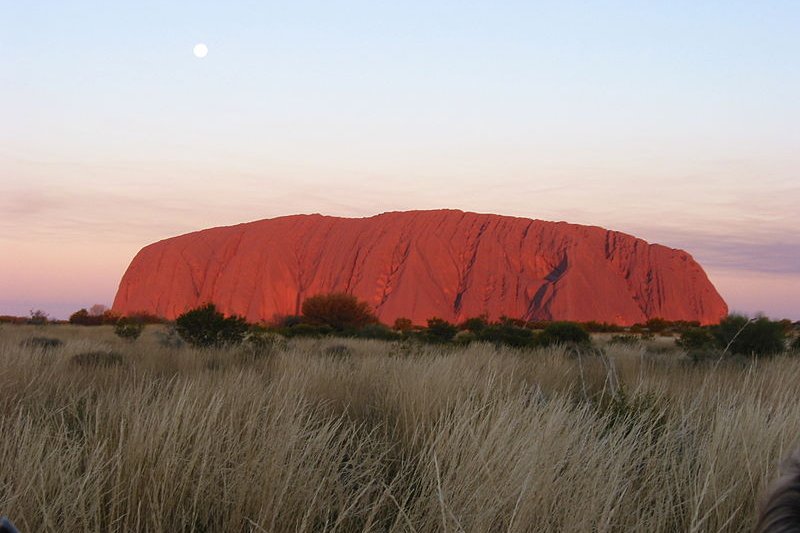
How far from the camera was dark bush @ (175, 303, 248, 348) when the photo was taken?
54.2 feet

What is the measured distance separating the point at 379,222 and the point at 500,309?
19630 mm

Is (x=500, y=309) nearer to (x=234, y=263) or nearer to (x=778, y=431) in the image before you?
(x=234, y=263)

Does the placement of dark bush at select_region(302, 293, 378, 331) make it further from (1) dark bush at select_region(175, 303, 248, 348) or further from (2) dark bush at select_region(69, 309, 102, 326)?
(1) dark bush at select_region(175, 303, 248, 348)

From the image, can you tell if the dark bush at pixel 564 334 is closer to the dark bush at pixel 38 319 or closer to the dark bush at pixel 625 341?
the dark bush at pixel 625 341

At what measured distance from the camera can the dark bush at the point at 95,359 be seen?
9.97 m

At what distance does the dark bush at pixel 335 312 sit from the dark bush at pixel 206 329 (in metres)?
21.5

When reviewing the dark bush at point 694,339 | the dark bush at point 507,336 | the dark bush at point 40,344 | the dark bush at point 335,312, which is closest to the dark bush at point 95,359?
the dark bush at point 40,344

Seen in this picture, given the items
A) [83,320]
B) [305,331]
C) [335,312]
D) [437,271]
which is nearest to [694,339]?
[305,331]

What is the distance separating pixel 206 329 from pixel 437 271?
167ft

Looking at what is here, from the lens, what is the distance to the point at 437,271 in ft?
219

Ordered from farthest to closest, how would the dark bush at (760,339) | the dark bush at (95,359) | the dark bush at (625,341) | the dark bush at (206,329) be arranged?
the dark bush at (625,341), the dark bush at (206,329), the dark bush at (760,339), the dark bush at (95,359)

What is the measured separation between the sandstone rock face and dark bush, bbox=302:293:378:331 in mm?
21371

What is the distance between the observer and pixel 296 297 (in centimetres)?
7062

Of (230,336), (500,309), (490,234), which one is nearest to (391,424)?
(230,336)
